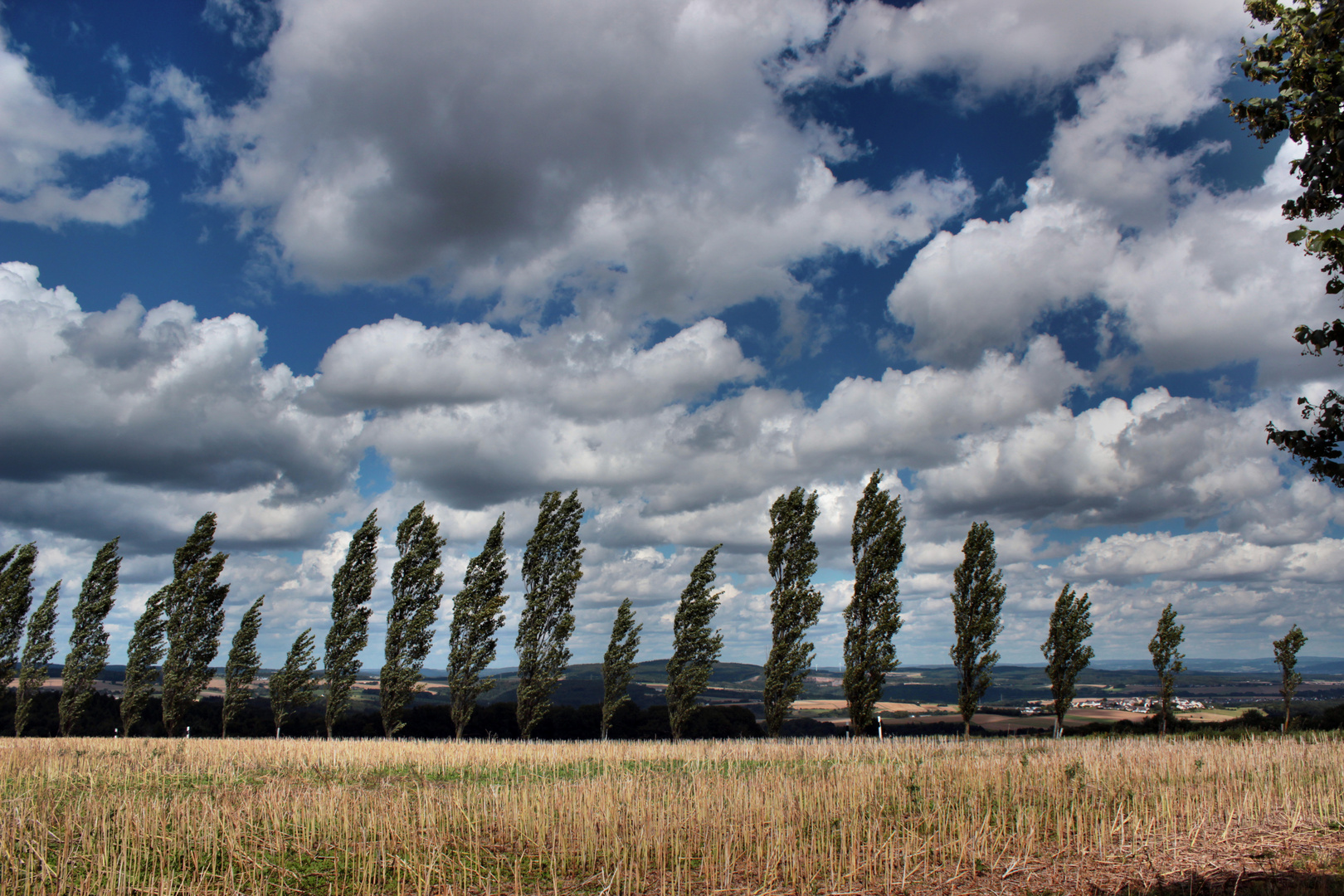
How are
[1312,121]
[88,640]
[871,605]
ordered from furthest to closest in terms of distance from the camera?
1. [88,640]
2. [871,605]
3. [1312,121]

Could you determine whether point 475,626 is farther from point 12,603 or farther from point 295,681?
point 12,603

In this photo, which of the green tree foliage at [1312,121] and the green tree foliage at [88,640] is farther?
the green tree foliage at [88,640]

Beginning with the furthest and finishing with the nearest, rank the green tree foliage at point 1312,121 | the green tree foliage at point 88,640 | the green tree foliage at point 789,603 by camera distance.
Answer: the green tree foliage at point 88,640 → the green tree foliage at point 789,603 → the green tree foliage at point 1312,121

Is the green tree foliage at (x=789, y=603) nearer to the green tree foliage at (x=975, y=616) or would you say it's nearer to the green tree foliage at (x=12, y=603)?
the green tree foliage at (x=975, y=616)

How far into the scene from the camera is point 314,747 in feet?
81.8

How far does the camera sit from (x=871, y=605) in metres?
38.4

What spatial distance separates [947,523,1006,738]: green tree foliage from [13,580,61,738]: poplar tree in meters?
58.4

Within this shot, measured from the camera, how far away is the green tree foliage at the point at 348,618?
4147 cm

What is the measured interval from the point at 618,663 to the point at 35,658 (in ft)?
129

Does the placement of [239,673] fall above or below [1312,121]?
below

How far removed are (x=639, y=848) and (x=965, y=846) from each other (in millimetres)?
4461

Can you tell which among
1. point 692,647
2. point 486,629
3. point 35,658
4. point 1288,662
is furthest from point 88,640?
point 1288,662

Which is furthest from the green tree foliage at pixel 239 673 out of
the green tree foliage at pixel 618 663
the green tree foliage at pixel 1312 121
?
the green tree foliage at pixel 1312 121

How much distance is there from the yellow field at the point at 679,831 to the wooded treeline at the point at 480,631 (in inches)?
842
